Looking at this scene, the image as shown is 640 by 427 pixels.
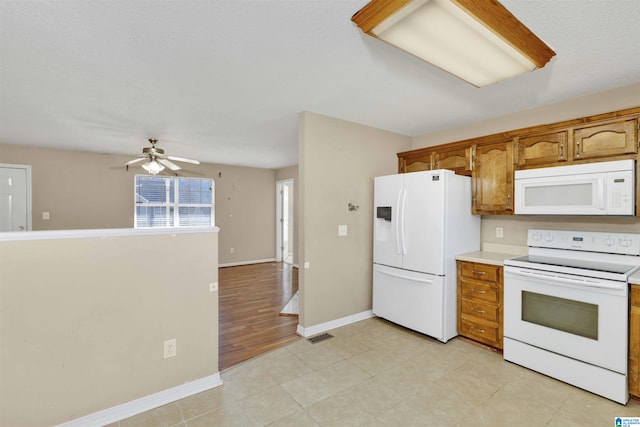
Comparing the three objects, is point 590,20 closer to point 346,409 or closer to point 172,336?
point 346,409

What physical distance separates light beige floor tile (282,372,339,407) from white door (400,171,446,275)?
153cm

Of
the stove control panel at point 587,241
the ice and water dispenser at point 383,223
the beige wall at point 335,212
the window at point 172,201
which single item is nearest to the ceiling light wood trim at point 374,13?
the beige wall at point 335,212

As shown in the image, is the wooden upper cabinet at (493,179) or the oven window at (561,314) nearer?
the oven window at (561,314)

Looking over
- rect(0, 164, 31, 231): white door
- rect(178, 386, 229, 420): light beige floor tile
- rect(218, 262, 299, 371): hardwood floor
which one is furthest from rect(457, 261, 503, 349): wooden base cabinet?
rect(0, 164, 31, 231): white door

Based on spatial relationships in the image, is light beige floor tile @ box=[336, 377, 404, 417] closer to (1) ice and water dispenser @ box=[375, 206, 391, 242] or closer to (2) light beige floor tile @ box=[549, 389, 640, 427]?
(2) light beige floor tile @ box=[549, 389, 640, 427]

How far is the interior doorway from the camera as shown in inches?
298

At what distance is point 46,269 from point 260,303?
2880 millimetres

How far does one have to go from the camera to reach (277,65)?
2.19m

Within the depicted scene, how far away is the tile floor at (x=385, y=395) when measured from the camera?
1.91 metres

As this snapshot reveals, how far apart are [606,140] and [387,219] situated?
2.04m

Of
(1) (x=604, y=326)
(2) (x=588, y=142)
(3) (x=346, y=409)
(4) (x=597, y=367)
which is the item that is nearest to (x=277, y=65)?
(3) (x=346, y=409)

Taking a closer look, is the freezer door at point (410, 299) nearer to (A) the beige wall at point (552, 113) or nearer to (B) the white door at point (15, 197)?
(A) the beige wall at point (552, 113)

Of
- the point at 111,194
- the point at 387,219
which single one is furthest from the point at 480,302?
the point at 111,194

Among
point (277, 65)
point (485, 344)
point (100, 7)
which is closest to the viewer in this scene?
point (100, 7)
